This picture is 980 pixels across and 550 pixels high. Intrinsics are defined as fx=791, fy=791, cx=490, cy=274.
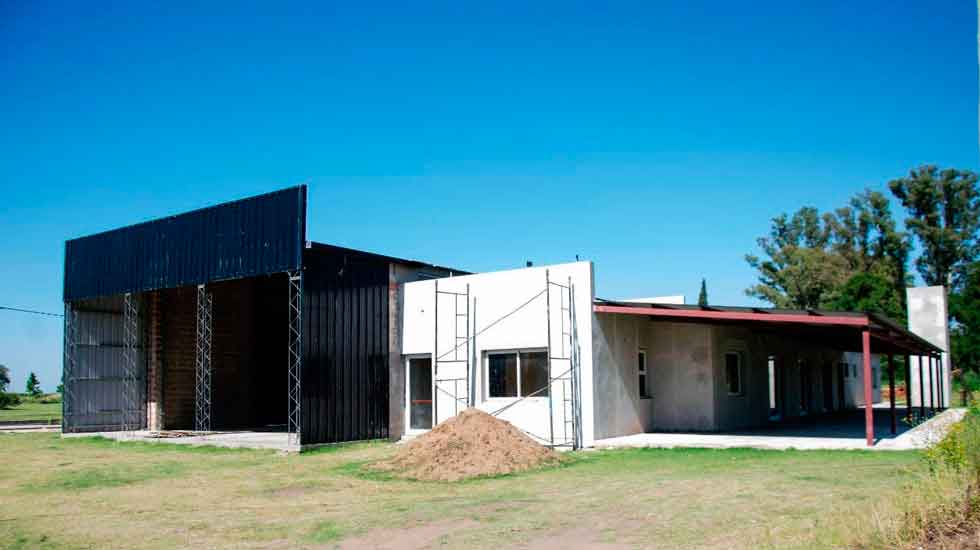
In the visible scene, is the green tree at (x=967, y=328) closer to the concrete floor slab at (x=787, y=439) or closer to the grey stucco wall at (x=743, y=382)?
the grey stucco wall at (x=743, y=382)

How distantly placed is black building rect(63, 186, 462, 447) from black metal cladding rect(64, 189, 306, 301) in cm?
4

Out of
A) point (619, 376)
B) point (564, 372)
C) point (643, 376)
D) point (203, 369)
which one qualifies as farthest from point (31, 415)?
point (619, 376)

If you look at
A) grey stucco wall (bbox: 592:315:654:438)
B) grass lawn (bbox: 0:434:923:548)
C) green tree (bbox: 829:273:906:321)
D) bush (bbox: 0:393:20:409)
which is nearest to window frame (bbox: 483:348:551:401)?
grey stucco wall (bbox: 592:315:654:438)

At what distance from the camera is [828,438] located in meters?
16.9

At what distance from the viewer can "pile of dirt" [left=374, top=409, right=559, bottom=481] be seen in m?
13.2

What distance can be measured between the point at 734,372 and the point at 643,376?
9.28ft

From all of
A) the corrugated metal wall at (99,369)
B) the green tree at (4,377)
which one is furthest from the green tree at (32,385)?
the corrugated metal wall at (99,369)

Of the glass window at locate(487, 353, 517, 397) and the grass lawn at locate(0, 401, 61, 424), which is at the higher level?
the glass window at locate(487, 353, 517, 397)

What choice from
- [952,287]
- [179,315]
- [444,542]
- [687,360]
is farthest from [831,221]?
[444,542]

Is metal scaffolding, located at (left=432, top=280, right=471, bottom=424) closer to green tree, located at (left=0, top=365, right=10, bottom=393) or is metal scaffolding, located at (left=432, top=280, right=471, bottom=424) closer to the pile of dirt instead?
the pile of dirt

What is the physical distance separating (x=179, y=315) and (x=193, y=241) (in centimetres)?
472

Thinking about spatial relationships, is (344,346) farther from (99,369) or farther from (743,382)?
(743,382)

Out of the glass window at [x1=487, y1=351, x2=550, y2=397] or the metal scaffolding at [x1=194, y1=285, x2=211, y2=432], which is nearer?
the glass window at [x1=487, y1=351, x2=550, y2=397]

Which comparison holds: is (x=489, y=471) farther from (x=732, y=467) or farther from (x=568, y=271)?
(x=568, y=271)
